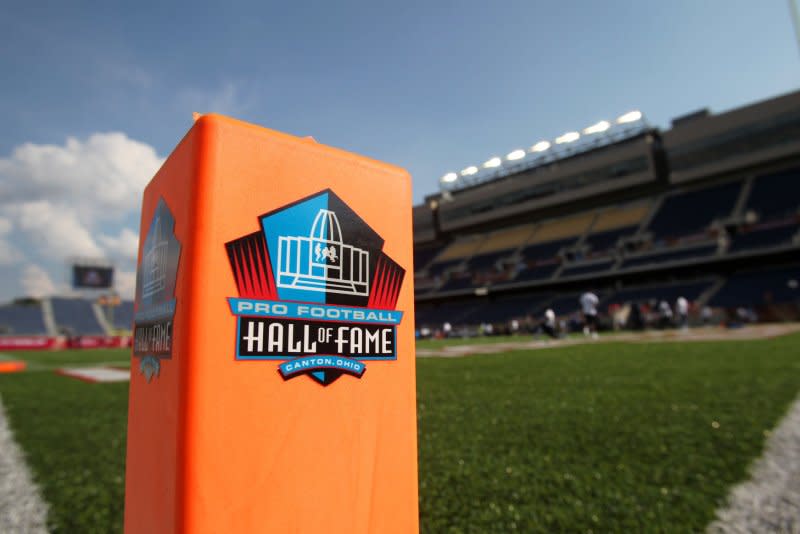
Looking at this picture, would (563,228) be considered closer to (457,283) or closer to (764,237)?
(457,283)

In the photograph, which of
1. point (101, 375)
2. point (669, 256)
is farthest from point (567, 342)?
point (669, 256)

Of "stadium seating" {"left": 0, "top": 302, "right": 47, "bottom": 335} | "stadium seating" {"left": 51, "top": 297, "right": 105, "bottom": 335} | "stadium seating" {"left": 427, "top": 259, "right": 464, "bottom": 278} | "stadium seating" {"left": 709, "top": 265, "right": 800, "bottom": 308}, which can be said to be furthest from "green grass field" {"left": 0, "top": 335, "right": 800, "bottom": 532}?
"stadium seating" {"left": 51, "top": 297, "right": 105, "bottom": 335}

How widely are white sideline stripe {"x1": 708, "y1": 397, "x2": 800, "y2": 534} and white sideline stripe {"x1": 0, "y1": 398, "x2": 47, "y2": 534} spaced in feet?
7.88

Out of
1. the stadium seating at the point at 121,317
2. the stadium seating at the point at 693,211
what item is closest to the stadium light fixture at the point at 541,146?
the stadium seating at the point at 693,211

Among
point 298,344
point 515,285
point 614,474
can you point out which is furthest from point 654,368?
point 515,285

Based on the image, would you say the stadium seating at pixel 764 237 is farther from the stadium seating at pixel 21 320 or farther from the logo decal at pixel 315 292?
the stadium seating at pixel 21 320

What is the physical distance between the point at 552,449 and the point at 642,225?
29.5m

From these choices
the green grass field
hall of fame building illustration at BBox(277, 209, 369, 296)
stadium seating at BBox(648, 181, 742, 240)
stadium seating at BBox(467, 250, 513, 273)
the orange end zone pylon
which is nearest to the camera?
the orange end zone pylon

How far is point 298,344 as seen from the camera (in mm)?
698

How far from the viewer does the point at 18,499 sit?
6.01ft

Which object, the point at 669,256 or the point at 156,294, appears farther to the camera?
the point at 669,256

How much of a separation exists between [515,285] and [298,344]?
31187 millimetres

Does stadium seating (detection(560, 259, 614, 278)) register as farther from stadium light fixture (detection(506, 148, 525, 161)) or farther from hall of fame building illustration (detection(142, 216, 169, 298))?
hall of fame building illustration (detection(142, 216, 169, 298))

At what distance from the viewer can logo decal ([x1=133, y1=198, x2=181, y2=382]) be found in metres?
0.69
